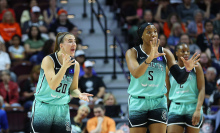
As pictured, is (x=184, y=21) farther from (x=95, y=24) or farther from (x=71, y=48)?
(x=71, y=48)

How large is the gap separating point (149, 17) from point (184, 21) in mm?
1799

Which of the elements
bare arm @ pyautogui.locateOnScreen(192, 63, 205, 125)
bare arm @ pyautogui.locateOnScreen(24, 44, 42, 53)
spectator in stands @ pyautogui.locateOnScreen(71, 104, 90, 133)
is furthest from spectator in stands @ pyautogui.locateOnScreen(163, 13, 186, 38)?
bare arm @ pyautogui.locateOnScreen(192, 63, 205, 125)

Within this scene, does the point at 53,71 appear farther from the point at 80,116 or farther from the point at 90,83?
the point at 90,83

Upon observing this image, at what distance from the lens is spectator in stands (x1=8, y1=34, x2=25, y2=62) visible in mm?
11859

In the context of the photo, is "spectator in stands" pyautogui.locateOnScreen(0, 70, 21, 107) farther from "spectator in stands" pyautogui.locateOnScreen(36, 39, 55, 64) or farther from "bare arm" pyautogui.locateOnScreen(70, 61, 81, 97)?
"bare arm" pyautogui.locateOnScreen(70, 61, 81, 97)

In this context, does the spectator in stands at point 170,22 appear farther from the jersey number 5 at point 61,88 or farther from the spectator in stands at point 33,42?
the jersey number 5 at point 61,88

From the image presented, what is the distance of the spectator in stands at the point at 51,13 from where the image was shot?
43.1ft

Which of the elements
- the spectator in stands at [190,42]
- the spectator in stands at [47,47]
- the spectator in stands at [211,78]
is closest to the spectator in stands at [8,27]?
the spectator in stands at [47,47]

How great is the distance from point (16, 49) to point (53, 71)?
22.4 ft

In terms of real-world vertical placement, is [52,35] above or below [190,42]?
above

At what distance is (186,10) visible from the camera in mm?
14141

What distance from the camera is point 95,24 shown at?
13898 mm

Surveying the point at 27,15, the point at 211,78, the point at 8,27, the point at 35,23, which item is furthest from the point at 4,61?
the point at 211,78

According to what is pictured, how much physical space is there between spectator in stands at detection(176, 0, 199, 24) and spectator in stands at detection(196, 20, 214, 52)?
1.13 meters
